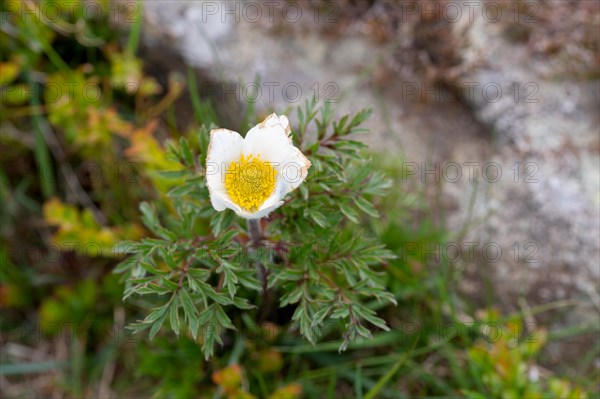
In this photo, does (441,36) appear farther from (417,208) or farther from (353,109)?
(417,208)

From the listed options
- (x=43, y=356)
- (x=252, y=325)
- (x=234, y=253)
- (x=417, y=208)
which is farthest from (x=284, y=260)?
(x=43, y=356)

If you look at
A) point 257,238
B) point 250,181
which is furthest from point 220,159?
point 257,238

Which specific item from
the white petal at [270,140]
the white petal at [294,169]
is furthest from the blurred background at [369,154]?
the white petal at [294,169]

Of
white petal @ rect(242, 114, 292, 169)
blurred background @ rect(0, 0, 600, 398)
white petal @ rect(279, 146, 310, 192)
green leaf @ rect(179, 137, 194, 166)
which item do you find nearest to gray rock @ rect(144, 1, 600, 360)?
blurred background @ rect(0, 0, 600, 398)

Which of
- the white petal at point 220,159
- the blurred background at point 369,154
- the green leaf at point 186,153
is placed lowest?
the blurred background at point 369,154

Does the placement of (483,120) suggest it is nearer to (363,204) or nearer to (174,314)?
(363,204)

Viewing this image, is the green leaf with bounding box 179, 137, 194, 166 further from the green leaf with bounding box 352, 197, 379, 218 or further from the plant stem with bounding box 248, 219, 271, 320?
the green leaf with bounding box 352, 197, 379, 218

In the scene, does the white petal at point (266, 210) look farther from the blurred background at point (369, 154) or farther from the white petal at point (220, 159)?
the blurred background at point (369, 154)
